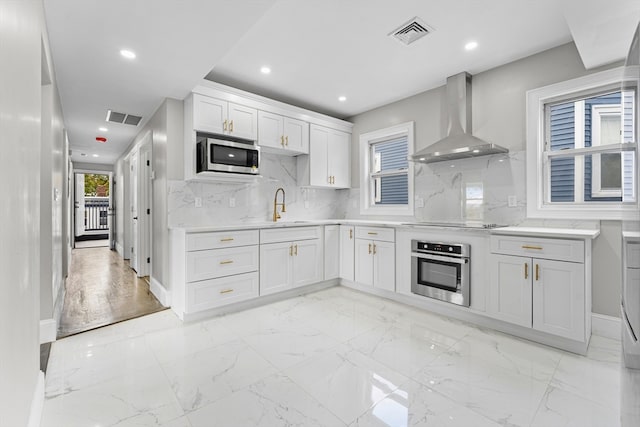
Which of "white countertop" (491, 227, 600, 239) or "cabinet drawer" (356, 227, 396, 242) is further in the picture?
"cabinet drawer" (356, 227, 396, 242)

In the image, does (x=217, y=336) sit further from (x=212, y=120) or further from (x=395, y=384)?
(x=212, y=120)

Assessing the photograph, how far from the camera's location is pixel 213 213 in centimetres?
365

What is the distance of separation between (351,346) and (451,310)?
124cm

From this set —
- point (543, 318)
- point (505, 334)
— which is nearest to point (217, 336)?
point (505, 334)

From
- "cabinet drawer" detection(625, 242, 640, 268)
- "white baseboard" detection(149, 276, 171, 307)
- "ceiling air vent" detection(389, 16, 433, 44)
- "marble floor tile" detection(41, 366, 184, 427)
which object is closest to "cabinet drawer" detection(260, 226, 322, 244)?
"white baseboard" detection(149, 276, 171, 307)

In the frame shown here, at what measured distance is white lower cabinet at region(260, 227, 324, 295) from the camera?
11.1 feet

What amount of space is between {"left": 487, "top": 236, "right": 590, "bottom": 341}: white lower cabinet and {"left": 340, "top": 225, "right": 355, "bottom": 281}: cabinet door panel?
1.68 m

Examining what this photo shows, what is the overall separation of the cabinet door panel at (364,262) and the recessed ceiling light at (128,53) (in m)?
2.98

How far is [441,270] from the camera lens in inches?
119

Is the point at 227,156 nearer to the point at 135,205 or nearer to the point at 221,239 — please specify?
the point at 221,239

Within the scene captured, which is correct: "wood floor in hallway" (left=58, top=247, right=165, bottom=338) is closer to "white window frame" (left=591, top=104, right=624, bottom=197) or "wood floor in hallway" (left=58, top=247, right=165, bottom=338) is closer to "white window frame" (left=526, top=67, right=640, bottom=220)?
"white window frame" (left=526, top=67, right=640, bottom=220)

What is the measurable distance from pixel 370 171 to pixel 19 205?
395 cm

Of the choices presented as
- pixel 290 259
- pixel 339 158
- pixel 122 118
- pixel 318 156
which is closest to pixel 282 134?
pixel 318 156

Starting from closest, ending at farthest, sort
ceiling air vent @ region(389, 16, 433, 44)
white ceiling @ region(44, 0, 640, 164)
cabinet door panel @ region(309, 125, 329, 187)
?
white ceiling @ region(44, 0, 640, 164) → ceiling air vent @ region(389, 16, 433, 44) → cabinet door panel @ region(309, 125, 329, 187)
